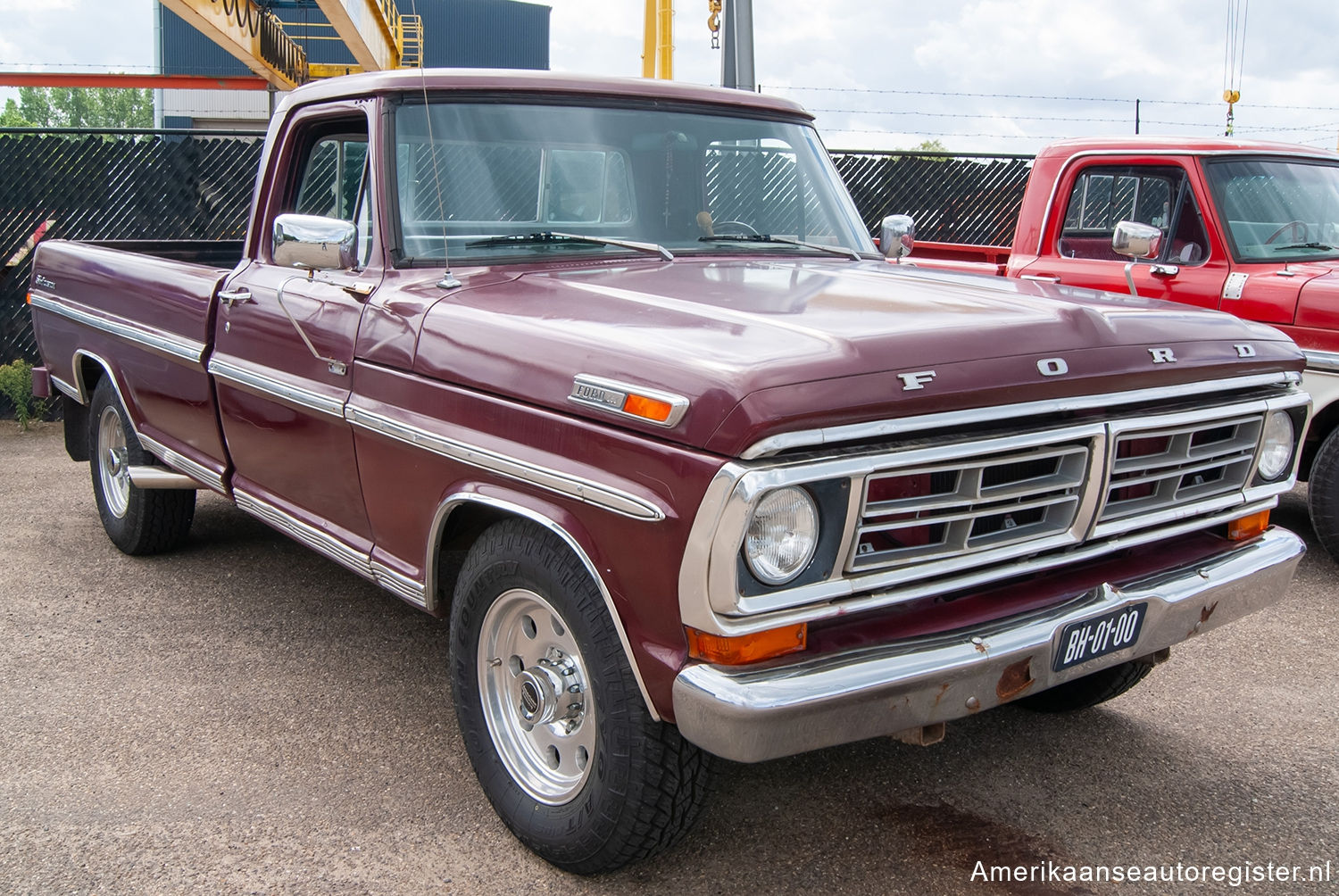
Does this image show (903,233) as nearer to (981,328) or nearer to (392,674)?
(981,328)

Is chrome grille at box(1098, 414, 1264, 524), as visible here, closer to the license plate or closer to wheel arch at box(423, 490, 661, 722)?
the license plate

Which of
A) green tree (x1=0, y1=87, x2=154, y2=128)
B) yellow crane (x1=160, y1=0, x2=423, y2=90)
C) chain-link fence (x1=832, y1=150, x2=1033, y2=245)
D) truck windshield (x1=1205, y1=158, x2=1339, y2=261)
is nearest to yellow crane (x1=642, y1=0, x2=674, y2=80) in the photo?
yellow crane (x1=160, y1=0, x2=423, y2=90)

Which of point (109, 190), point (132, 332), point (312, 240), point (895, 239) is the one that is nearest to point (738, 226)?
point (895, 239)

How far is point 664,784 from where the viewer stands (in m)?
2.62

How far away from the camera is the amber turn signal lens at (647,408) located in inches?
94.6

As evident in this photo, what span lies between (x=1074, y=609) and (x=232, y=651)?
308 centimetres

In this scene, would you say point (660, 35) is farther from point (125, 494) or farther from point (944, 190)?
point (125, 494)

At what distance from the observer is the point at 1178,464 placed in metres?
3.02

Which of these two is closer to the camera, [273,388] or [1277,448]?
[1277,448]

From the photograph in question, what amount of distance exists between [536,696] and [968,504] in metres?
1.18

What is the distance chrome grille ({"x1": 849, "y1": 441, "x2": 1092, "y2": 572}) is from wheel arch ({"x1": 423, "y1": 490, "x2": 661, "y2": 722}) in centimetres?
52

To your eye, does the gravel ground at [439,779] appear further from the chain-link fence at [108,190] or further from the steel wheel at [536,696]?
the chain-link fence at [108,190]

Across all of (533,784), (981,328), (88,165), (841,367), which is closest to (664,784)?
(533,784)

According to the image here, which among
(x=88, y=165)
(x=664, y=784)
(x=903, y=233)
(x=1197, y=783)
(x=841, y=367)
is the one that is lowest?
(x=1197, y=783)
